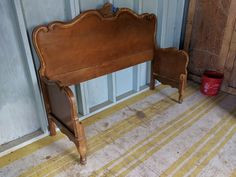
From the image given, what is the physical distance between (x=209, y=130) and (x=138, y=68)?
0.99 meters

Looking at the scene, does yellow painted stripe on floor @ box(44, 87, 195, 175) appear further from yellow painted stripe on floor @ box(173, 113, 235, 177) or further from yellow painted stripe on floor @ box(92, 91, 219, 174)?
yellow painted stripe on floor @ box(173, 113, 235, 177)

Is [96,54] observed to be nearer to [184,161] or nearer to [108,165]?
[108,165]

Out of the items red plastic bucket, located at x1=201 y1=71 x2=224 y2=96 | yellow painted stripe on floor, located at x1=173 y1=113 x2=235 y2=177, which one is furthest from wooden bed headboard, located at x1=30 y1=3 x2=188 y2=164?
yellow painted stripe on floor, located at x1=173 y1=113 x2=235 y2=177

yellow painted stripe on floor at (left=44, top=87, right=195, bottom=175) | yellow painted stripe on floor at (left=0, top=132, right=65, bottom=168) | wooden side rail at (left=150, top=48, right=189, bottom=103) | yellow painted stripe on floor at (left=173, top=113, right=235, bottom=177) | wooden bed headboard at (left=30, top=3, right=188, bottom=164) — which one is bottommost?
yellow painted stripe on floor at (left=0, top=132, right=65, bottom=168)

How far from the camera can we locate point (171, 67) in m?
2.27

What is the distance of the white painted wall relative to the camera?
1466 mm

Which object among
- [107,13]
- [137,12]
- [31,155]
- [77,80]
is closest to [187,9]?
[137,12]

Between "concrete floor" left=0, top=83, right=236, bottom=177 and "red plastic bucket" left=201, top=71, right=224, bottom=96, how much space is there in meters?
0.20

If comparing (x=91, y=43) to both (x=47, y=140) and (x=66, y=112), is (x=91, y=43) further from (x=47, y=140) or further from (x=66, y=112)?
(x=47, y=140)

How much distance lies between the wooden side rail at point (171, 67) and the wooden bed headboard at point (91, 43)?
0.27 metres

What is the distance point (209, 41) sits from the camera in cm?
251

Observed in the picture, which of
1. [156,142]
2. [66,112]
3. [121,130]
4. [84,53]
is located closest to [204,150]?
[156,142]

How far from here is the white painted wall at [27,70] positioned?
1466 mm

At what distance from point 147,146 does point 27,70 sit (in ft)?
3.73
